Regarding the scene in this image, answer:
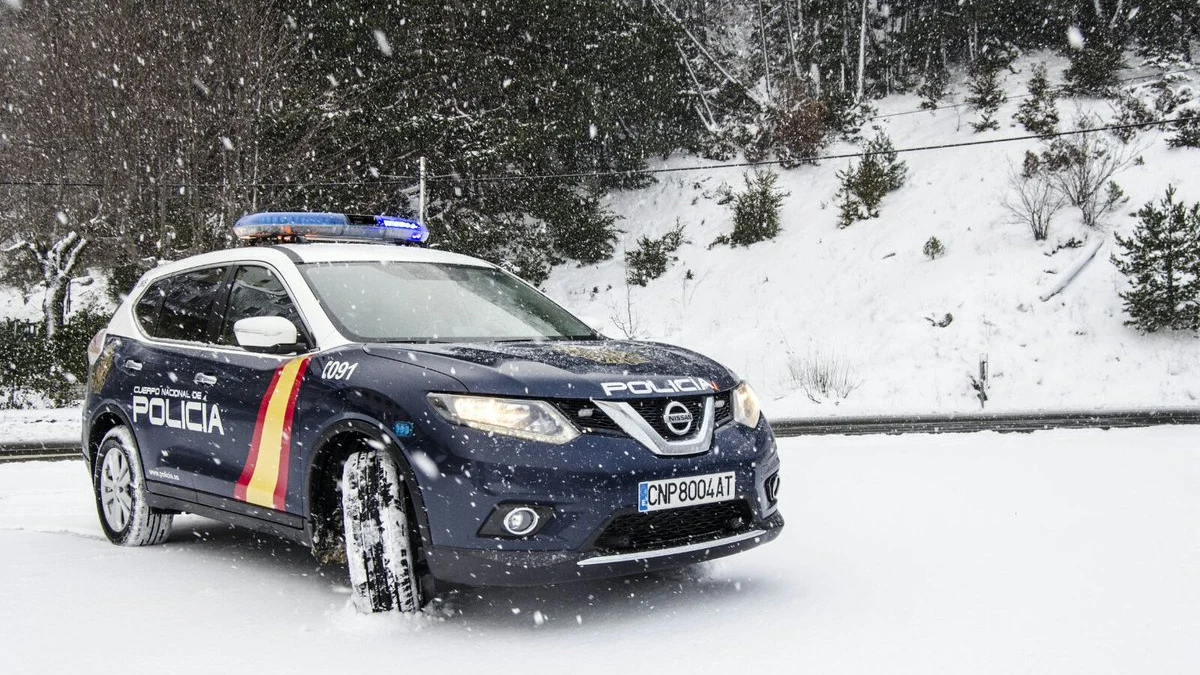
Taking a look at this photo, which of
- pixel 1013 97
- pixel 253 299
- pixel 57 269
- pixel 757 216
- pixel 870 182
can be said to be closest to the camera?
pixel 253 299

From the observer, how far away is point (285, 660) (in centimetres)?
351

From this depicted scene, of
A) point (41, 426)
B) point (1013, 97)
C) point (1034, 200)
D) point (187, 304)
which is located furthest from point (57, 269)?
point (1013, 97)

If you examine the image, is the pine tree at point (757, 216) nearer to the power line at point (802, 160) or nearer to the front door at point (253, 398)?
the power line at point (802, 160)

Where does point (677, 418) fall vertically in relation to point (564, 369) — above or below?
below

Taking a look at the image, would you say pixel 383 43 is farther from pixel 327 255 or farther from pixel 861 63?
pixel 327 255

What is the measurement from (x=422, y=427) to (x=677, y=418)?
3.26 feet

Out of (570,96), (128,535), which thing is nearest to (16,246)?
(570,96)

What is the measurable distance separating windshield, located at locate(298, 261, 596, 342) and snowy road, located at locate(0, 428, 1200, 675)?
1207 millimetres

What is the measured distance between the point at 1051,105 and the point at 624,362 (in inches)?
1123

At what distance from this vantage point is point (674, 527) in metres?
3.89

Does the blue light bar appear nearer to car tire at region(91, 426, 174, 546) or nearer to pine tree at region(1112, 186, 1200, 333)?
car tire at region(91, 426, 174, 546)

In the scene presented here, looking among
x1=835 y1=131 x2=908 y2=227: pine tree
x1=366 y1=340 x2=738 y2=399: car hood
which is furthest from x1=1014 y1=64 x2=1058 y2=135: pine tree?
x1=366 y1=340 x2=738 y2=399: car hood

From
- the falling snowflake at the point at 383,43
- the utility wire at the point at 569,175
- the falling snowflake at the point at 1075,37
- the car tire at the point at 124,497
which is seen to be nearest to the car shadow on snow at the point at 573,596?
the car tire at the point at 124,497

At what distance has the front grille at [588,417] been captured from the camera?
370 cm
